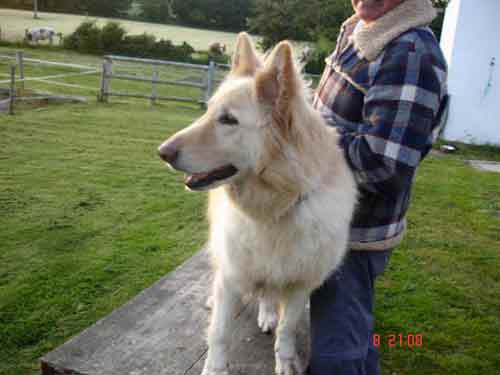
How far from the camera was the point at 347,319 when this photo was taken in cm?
221

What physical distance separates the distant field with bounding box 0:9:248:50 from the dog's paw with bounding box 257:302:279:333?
77.5 ft

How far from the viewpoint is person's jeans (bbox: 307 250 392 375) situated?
215cm

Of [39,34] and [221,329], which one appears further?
[39,34]

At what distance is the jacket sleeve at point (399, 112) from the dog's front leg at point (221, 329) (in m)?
0.99

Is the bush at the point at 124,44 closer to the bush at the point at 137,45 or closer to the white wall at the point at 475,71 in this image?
the bush at the point at 137,45

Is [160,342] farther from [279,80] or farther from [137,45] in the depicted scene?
[137,45]

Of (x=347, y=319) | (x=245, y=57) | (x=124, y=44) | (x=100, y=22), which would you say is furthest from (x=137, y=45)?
(x=347, y=319)

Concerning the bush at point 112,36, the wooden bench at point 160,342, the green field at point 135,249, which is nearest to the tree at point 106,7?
the bush at point 112,36

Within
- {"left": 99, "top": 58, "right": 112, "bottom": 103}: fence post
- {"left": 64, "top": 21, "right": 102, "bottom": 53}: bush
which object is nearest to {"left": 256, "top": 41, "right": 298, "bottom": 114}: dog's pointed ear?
{"left": 99, "top": 58, "right": 112, "bottom": 103}: fence post

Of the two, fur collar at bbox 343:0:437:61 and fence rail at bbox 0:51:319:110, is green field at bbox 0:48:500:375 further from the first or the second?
fence rail at bbox 0:51:319:110

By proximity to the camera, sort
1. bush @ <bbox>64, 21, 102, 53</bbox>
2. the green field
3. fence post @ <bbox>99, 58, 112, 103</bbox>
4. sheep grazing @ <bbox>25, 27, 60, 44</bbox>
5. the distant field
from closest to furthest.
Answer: the green field, fence post @ <bbox>99, 58, 112, 103</bbox>, sheep grazing @ <bbox>25, 27, 60, 44</bbox>, the distant field, bush @ <bbox>64, 21, 102, 53</bbox>

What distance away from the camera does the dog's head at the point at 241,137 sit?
1835mm
